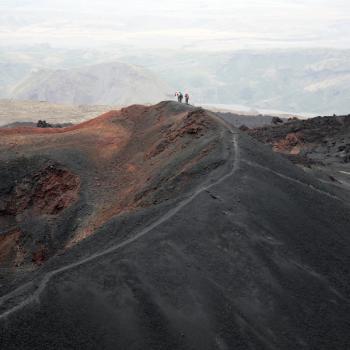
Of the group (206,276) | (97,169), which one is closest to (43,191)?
(97,169)

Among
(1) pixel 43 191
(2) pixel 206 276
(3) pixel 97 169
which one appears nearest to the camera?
(2) pixel 206 276

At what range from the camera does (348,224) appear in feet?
66.5

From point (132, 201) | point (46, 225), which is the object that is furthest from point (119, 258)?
point (46, 225)

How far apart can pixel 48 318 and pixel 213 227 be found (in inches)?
224

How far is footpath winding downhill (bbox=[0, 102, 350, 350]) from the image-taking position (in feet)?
40.8

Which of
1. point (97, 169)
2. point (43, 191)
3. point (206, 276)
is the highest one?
point (97, 169)

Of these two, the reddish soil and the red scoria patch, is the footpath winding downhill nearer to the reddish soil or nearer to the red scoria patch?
the reddish soil

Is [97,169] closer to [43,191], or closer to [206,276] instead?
[43,191]

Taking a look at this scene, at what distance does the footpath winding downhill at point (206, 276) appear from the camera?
1245 cm

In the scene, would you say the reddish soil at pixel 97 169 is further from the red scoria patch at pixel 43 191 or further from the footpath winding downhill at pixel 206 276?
the footpath winding downhill at pixel 206 276

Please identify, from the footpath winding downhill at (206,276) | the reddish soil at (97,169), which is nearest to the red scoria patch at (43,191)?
the reddish soil at (97,169)

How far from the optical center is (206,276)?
14195 mm

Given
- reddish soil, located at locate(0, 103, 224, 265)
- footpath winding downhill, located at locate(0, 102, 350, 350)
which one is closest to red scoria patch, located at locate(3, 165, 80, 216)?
reddish soil, located at locate(0, 103, 224, 265)

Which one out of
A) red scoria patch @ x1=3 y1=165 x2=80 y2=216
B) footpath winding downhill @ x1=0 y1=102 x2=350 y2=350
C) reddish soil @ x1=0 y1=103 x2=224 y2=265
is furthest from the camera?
red scoria patch @ x1=3 y1=165 x2=80 y2=216
